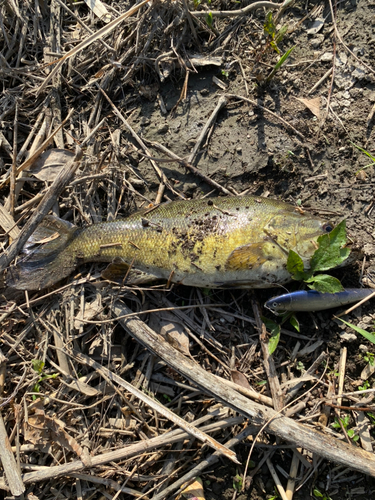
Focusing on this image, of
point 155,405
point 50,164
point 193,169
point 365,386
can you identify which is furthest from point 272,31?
point 155,405

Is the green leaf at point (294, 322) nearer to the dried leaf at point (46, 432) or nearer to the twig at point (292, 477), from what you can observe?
the twig at point (292, 477)

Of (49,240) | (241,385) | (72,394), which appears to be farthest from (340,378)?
(49,240)

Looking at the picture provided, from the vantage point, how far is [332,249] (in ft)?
12.4

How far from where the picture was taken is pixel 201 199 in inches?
165

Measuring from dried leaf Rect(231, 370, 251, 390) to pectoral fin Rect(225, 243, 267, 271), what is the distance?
1.12m

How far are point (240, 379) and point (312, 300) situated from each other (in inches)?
44.3

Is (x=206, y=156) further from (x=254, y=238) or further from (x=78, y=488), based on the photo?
(x=78, y=488)

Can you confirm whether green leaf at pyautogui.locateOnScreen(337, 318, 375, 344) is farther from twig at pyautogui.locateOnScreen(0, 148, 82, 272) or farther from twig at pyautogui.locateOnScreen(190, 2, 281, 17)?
twig at pyautogui.locateOnScreen(190, 2, 281, 17)

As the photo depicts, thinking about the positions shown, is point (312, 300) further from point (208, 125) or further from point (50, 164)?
point (50, 164)

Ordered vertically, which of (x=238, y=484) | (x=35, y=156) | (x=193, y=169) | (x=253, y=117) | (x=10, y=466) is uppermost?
(x=253, y=117)

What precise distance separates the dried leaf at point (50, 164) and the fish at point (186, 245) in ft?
2.36

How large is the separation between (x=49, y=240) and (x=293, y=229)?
267 centimetres

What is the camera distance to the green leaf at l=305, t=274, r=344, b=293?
3.71 metres

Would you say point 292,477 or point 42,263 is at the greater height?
point 42,263
